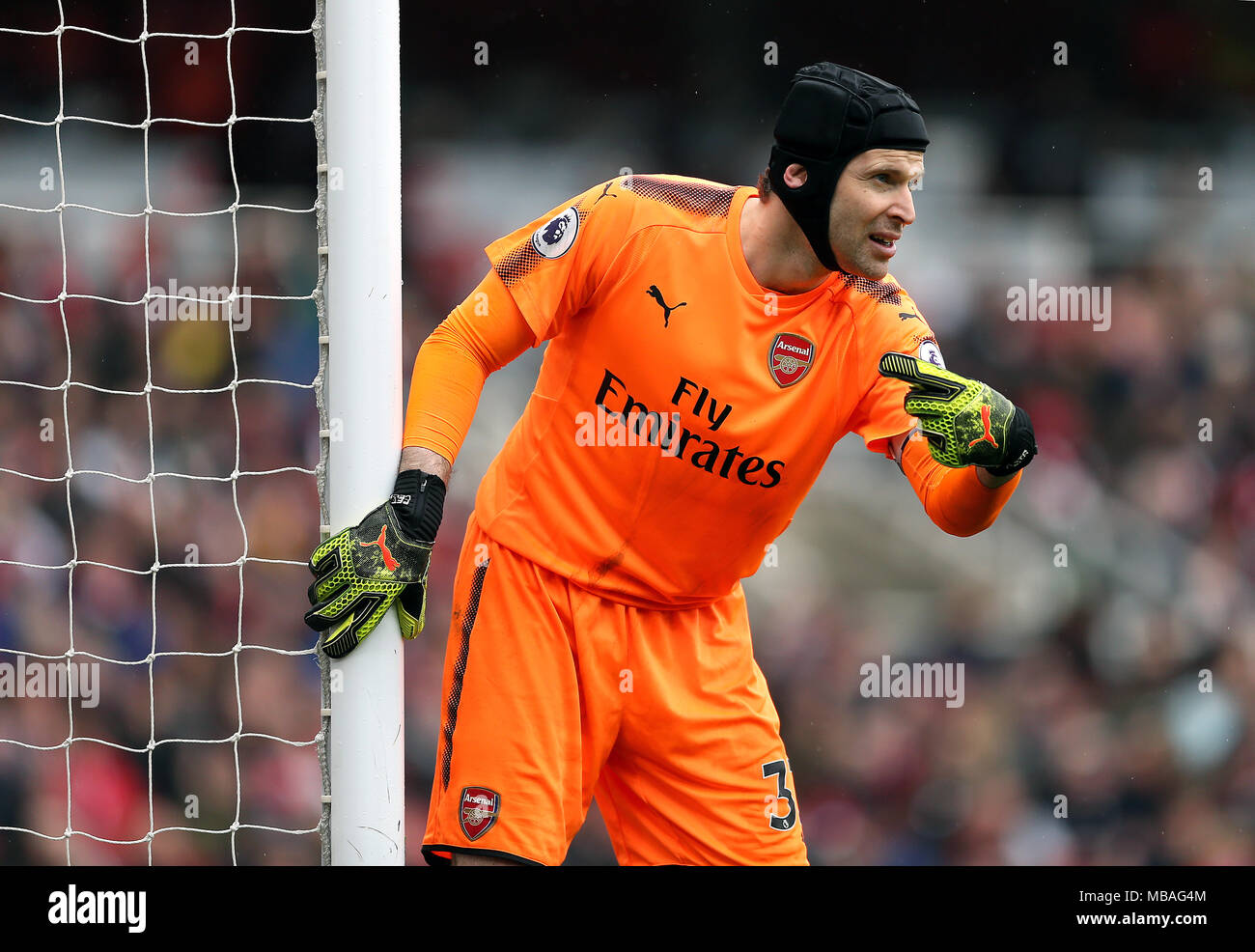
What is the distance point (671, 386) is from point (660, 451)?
0.12 meters

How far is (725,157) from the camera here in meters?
5.18

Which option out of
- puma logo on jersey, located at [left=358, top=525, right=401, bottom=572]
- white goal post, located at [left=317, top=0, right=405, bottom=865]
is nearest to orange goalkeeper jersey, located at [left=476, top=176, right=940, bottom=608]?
white goal post, located at [left=317, top=0, right=405, bottom=865]

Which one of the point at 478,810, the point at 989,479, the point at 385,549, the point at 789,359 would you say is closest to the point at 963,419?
the point at 989,479

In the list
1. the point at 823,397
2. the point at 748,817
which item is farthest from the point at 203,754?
the point at 823,397

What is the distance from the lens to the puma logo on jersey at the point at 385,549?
6.89 ft

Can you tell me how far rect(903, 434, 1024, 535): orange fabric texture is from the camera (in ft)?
7.25

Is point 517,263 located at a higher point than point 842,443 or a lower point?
higher

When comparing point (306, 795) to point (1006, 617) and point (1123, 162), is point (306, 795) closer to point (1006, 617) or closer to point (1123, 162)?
point (1006, 617)

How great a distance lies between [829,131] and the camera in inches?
89.8

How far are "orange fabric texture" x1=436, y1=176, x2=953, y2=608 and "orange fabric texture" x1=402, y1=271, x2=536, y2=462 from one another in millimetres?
50

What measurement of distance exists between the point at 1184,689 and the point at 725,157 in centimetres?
278

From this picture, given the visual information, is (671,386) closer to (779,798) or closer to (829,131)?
(829,131)

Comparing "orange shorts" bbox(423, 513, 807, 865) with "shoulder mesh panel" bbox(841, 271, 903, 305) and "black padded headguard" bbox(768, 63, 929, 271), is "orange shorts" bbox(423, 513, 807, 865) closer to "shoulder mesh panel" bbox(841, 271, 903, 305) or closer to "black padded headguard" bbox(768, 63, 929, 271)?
"shoulder mesh panel" bbox(841, 271, 903, 305)
